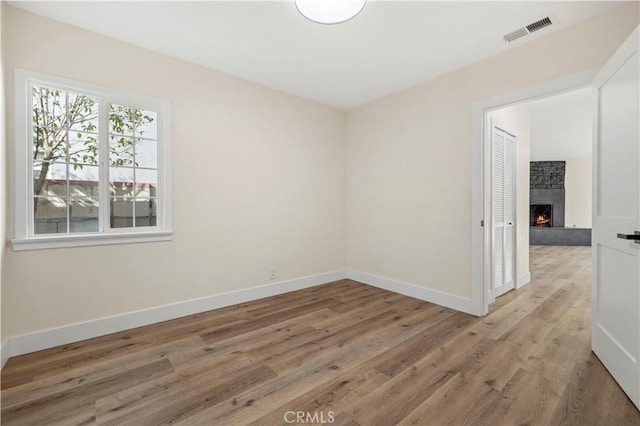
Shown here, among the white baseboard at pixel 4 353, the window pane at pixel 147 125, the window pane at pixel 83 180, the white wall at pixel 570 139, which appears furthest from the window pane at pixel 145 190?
the white wall at pixel 570 139

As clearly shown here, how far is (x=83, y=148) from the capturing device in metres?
2.52

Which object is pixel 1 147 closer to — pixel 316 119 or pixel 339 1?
pixel 339 1

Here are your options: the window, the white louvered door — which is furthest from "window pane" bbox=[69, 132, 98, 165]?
the white louvered door

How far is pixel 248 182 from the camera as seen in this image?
344 centimetres

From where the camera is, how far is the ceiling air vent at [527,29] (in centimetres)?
228

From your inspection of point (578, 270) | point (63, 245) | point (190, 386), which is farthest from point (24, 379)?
point (578, 270)

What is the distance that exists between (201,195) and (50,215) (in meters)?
1.23

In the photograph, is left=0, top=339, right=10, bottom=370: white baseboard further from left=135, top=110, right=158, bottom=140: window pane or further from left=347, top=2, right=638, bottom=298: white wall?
left=347, top=2, right=638, bottom=298: white wall

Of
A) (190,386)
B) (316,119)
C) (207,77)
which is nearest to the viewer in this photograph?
(190,386)

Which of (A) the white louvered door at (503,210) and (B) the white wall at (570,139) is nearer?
(A) the white louvered door at (503,210)

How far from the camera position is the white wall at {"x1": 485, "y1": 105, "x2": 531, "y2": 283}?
3792mm

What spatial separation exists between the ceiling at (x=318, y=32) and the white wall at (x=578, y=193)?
876 centimetres

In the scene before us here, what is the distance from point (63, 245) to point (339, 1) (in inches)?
113

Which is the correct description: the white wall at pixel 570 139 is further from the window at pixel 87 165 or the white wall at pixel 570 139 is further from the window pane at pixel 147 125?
the window at pixel 87 165
